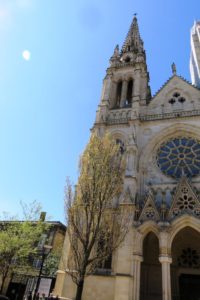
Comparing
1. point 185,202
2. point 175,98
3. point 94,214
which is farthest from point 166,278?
point 175,98

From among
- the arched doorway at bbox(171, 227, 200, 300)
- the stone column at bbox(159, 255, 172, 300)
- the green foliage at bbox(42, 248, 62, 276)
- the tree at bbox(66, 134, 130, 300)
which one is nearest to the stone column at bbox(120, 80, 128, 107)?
the tree at bbox(66, 134, 130, 300)

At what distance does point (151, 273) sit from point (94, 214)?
736 cm

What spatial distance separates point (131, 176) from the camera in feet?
59.2

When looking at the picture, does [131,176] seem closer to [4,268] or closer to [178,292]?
[178,292]

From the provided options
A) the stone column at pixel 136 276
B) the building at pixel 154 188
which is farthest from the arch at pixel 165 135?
the stone column at pixel 136 276

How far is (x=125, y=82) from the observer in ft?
88.4

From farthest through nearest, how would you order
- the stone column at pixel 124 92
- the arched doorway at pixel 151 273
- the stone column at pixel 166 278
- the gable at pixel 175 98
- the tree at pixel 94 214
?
the stone column at pixel 124 92 → the gable at pixel 175 98 → the arched doorway at pixel 151 273 → the stone column at pixel 166 278 → the tree at pixel 94 214

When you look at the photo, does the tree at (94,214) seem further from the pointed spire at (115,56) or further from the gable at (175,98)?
the pointed spire at (115,56)

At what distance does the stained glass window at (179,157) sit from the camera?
18734 millimetres

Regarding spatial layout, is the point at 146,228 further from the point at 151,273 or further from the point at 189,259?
the point at 189,259

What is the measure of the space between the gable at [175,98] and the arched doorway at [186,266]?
11.0m

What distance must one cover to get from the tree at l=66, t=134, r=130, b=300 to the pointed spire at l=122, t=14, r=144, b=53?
2003 centimetres

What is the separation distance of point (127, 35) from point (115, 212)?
27.8 meters

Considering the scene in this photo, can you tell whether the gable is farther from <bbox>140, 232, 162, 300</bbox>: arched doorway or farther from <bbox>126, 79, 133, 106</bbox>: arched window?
<bbox>140, 232, 162, 300</bbox>: arched doorway
